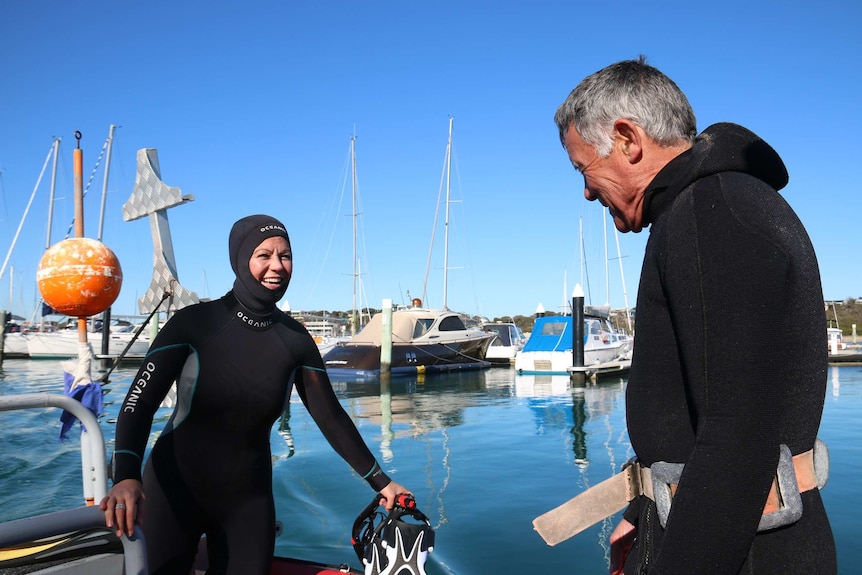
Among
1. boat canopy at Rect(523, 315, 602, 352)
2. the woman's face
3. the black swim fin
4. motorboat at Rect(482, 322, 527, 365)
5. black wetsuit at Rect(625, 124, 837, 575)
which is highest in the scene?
the woman's face

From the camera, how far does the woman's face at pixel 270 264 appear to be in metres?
2.72

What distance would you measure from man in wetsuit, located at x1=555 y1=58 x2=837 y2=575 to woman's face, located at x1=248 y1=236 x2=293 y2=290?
1.77 m

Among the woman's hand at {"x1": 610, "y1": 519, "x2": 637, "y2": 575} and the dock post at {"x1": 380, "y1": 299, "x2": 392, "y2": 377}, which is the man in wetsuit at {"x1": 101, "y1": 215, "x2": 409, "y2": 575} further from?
the dock post at {"x1": 380, "y1": 299, "x2": 392, "y2": 377}

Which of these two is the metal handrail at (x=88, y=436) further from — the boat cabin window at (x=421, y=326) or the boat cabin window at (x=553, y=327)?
the boat cabin window at (x=553, y=327)

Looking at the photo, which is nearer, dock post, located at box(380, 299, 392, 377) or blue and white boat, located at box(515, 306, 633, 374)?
dock post, located at box(380, 299, 392, 377)

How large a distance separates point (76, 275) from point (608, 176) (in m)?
4.68

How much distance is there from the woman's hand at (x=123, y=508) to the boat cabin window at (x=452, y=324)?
962 inches

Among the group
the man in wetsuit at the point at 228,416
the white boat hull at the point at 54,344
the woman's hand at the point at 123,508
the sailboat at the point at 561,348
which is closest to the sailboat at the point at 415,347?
the sailboat at the point at 561,348

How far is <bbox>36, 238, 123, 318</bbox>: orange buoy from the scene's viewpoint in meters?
4.93

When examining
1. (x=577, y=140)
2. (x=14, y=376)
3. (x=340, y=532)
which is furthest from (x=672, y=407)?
(x=14, y=376)

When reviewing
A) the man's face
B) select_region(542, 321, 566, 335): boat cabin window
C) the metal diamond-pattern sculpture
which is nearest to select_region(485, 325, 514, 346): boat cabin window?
select_region(542, 321, 566, 335): boat cabin window

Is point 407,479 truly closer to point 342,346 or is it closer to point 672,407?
point 672,407

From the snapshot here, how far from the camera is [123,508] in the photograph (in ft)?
6.26

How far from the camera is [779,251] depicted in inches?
40.9
